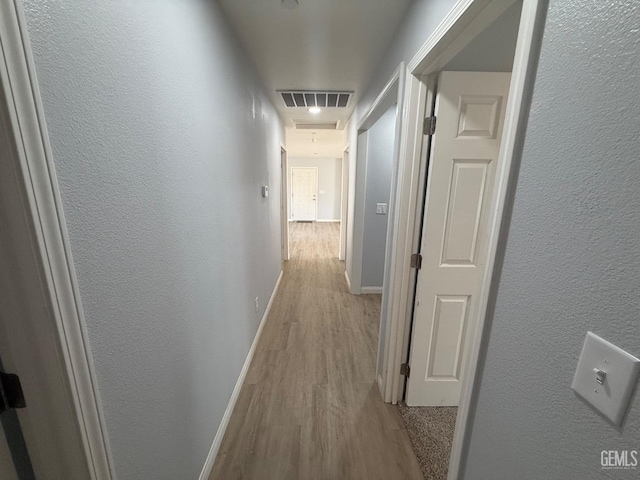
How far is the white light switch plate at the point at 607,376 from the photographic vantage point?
410 millimetres

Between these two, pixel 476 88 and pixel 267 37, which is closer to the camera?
pixel 476 88

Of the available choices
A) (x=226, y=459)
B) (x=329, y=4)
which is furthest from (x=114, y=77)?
(x=226, y=459)

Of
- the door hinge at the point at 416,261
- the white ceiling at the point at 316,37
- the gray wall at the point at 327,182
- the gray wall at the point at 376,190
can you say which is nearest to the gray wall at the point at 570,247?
the door hinge at the point at 416,261

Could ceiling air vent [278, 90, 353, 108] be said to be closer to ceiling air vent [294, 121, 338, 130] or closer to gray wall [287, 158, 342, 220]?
ceiling air vent [294, 121, 338, 130]

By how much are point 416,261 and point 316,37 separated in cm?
166

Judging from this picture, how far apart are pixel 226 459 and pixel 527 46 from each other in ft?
6.87

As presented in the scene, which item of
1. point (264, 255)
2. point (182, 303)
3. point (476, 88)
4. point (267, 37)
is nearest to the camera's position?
point (182, 303)

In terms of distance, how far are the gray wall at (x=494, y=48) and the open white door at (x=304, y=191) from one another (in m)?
8.02

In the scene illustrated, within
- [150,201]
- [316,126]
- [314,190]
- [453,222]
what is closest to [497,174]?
[453,222]

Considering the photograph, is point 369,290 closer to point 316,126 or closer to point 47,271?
point 316,126

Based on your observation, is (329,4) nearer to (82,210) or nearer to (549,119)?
(549,119)

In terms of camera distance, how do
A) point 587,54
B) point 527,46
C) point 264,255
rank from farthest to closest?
point 264,255 → point 527,46 → point 587,54

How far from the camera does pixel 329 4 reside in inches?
57.5

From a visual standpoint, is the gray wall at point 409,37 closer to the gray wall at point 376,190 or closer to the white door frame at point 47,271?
the gray wall at point 376,190
